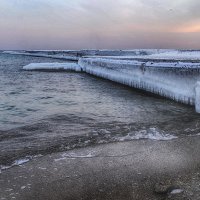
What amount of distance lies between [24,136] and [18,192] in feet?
14.8

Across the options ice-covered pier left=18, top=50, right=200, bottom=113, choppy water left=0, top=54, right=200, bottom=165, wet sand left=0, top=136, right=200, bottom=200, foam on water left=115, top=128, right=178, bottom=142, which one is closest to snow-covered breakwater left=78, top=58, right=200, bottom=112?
ice-covered pier left=18, top=50, right=200, bottom=113

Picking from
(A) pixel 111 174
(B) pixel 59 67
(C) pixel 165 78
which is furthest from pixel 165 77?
(B) pixel 59 67

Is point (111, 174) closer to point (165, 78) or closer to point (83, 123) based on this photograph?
point (83, 123)

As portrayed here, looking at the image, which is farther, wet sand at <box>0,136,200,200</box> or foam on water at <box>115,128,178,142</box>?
foam on water at <box>115,128,178,142</box>

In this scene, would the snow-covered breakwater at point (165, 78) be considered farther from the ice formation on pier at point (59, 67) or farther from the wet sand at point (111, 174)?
the ice formation on pier at point (59, 67)

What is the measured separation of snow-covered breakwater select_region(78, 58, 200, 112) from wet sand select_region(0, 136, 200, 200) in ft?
21.1

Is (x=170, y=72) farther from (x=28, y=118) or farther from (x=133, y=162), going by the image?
(x=133, y=162)

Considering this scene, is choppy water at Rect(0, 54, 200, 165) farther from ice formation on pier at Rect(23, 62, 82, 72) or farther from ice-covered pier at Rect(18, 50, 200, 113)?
ice formation on pier at Rect(23, 62, 82, 72)

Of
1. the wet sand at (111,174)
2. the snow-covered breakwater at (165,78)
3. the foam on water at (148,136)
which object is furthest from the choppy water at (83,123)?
the wet sand at (111,174)

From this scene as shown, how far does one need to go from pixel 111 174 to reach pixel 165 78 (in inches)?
484

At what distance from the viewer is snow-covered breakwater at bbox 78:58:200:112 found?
15.2m

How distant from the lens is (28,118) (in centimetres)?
1382

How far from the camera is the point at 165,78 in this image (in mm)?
18391

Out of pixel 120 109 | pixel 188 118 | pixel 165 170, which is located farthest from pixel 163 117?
pixel 165 170
